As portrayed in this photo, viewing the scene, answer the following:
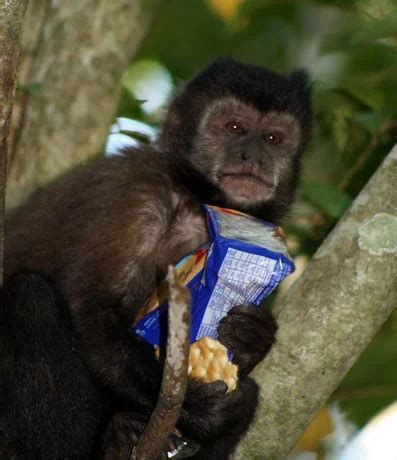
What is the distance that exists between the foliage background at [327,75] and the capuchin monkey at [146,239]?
1.70 ft

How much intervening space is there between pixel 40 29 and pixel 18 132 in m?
0.94

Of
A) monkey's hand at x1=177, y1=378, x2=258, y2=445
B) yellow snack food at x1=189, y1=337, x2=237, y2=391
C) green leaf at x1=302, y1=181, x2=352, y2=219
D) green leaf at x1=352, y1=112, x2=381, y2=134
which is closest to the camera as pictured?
yellow snack food at x1=189, y1=337, x2=237, y2=391

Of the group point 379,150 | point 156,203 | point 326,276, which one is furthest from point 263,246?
point 379,150

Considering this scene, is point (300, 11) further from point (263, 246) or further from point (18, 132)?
point (263, 246)

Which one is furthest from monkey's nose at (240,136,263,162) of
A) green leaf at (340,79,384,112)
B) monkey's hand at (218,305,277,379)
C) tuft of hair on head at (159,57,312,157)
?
green leaf at (340,79,384,112)

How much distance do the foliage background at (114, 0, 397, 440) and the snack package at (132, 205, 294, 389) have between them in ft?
4.73

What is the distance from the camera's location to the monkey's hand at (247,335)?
16.8 feet

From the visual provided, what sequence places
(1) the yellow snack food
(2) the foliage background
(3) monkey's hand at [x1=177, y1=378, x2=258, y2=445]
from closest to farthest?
(1) the yellow snack food < (3) monkey's hand at [x1=177, y1=378, x2=258, y2=445] < (2) the foliage background

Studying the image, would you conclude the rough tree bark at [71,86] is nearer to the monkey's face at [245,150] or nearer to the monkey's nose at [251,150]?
the monkey's face at [245,150]

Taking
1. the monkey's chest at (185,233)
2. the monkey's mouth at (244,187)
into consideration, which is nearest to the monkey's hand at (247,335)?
the monkey's chest at (185,233)

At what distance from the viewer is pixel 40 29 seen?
7.49m

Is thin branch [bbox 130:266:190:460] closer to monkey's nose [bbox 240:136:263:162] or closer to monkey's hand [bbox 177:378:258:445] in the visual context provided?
monkey's hand [bbox 177:378:258:445]

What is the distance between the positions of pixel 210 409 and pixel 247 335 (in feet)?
1.49

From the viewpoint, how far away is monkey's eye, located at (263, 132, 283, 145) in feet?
20.4
